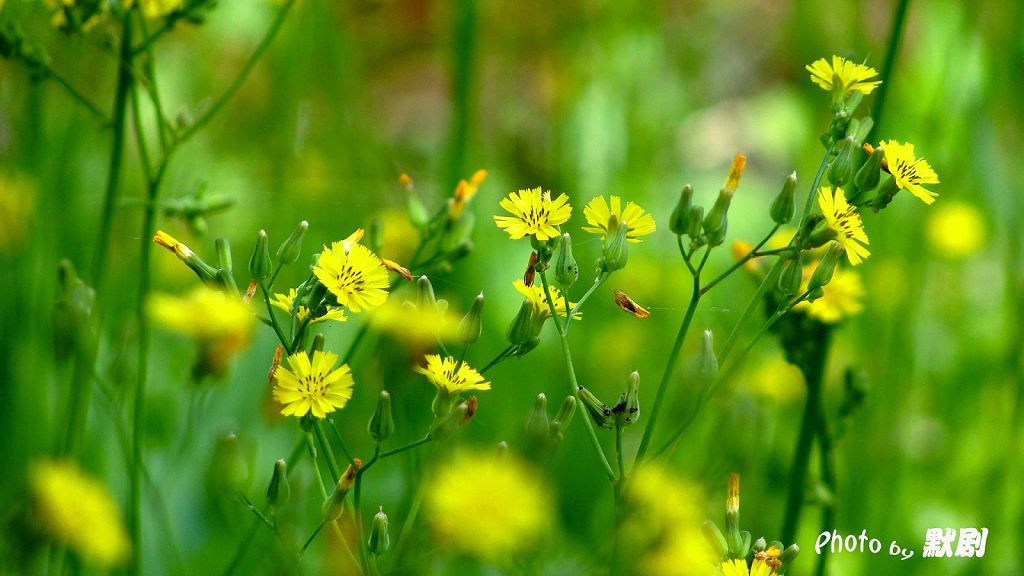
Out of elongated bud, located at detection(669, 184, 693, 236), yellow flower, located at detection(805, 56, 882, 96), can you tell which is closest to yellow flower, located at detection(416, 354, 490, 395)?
elongated bud, located at detection(669, 184, 693, 236)

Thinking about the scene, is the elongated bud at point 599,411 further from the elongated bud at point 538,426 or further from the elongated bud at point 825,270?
the elongated bud at point 825,270

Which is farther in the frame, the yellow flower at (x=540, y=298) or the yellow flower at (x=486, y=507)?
the yellow flower at (x=540, y=298)

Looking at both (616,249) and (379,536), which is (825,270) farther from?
(379,536)

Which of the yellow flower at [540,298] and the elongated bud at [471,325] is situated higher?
the yellow flower at [540,298]

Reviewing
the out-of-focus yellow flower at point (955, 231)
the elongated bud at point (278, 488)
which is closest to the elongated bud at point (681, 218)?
the elongated bud at point (278, 488)

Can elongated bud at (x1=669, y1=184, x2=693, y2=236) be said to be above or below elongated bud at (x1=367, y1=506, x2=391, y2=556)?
above

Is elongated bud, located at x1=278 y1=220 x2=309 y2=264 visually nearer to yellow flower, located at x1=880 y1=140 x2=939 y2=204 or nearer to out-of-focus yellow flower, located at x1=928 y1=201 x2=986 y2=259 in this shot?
yellow flower, located at x1=880 y1=140 x2=939 y2=204

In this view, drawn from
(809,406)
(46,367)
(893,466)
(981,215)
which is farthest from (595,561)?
(981,215)
